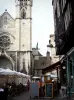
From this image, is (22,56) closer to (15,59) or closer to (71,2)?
(15,59)

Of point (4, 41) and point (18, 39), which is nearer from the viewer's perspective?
point (18, 39)

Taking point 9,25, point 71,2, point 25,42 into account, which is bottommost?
point 71,2

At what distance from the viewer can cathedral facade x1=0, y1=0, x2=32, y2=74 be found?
69.4 metres

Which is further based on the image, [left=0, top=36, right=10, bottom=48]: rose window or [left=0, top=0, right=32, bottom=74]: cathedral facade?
[left=0, top=36, right=10, bottom=48]: rose window

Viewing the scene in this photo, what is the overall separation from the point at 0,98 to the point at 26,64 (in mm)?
51973

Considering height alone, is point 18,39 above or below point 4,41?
above

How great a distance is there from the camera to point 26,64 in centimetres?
6944

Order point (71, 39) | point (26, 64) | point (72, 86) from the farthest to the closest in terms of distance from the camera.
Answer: point (26, 64), point (72, 86), point (71, 39)

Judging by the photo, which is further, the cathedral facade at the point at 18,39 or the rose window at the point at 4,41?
the rose window at the point at 4,41

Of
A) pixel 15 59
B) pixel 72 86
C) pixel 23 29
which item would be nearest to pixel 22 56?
pixel 15 59

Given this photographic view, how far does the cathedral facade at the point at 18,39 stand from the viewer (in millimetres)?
→ 69438

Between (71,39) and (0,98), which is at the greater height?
(71,39)

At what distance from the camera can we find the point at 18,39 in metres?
70.5

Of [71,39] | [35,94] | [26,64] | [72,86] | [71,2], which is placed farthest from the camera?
[26,64]
